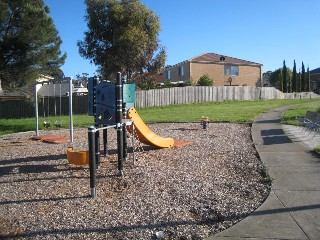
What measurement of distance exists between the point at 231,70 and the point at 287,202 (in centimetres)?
5403

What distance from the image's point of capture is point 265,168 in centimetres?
848

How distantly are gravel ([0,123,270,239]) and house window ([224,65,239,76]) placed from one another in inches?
1891

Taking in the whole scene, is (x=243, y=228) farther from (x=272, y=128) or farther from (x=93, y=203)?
(x=272, y=128)

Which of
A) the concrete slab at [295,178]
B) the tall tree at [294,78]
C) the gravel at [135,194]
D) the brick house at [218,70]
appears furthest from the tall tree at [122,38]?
the tall tree at [294,78]

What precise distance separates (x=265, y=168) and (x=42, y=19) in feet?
49.4

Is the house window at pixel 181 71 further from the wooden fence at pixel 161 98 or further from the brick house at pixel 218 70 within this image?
the wooden fence at pixel 161 98

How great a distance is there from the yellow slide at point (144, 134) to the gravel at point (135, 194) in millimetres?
286

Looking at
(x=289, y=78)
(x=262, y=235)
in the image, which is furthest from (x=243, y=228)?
(x=289, y=78)

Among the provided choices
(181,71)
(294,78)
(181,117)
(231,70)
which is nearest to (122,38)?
(181,117)

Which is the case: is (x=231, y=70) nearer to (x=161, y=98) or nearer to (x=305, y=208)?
(x=161, y=98)

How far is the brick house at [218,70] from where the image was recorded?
5600 centimetres

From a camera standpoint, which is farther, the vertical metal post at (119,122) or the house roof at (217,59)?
the house roof at (217,59)

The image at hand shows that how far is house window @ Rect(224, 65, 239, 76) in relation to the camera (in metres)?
58.3

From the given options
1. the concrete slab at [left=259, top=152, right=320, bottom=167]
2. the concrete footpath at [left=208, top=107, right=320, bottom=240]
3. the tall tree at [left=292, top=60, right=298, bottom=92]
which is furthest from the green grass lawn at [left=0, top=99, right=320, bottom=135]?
the tall tree at [left=292, top=60, right=298, bottom=92]
